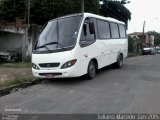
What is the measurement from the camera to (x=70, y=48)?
938 cm

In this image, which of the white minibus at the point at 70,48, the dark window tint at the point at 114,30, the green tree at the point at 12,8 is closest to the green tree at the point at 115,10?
the green tree at the point at 12,8

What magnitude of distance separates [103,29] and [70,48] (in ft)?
11.2

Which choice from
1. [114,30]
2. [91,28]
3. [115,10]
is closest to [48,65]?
[91,28]

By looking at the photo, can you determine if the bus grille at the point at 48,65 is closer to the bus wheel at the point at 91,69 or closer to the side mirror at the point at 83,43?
the side mirror at the point at 83,43

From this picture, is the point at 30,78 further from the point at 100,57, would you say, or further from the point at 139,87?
the point at 139,87

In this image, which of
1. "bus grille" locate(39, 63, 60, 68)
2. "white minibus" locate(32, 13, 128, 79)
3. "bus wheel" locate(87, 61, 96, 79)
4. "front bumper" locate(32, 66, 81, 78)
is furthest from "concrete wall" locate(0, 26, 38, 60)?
"front bumper" locate(32, 66, 81, 78)

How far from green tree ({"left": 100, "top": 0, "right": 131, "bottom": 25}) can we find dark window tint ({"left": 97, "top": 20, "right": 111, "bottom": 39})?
2804 centimetres

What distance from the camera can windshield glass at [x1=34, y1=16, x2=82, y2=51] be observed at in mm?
9656

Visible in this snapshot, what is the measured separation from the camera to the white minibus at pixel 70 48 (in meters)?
9.30

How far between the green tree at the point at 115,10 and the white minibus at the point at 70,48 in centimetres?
2998

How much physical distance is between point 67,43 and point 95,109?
3.68 m

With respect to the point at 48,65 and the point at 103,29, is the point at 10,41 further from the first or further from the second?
the point at 48,65

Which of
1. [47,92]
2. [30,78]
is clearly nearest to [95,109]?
[47,92]

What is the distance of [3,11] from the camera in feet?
89.8
